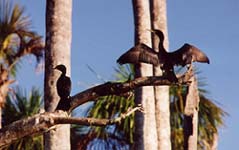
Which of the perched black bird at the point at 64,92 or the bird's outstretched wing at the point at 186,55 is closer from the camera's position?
the perched black bird at the point at 64,92

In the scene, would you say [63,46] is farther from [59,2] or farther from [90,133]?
[90,133]

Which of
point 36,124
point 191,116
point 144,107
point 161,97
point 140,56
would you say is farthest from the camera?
point 161,97

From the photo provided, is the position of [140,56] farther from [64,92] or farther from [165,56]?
[64,92]

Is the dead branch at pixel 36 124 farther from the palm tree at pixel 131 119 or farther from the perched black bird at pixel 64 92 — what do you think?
the palm tree at pixel 131 119

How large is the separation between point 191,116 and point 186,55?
2143 mm

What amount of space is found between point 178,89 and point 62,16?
24.2ft

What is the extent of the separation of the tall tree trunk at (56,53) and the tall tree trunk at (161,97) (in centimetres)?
216

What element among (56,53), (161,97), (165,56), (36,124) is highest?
(56,53)

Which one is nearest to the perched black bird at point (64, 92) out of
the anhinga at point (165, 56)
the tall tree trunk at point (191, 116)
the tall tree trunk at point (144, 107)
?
the anhinga at point (165, 56)

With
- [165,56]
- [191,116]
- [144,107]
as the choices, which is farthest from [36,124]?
[144,107]

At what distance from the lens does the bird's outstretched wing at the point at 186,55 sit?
7020 mm

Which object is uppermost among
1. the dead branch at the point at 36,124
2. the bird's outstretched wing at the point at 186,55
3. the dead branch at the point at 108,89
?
the bird's outstretched wing at the point at 186,55

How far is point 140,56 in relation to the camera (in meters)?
7.43

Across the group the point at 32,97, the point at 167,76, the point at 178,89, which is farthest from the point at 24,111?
the point at 167,76
